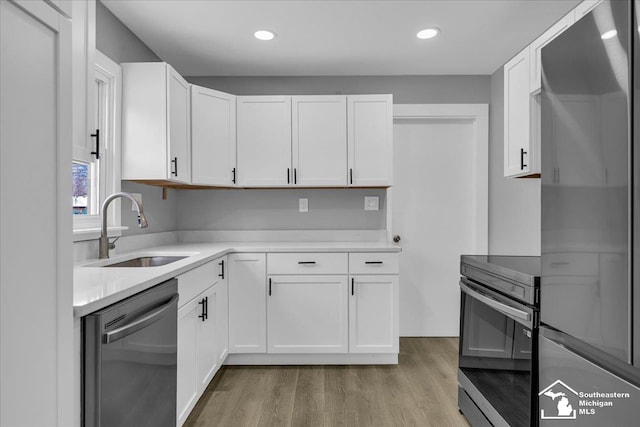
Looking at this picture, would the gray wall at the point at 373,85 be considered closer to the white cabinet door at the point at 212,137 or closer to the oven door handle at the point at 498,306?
the white cabinet door at the point at 212,137

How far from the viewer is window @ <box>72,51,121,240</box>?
225cm

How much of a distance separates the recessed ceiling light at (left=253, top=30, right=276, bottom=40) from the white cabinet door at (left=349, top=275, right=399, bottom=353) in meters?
1.81

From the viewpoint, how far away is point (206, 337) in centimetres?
236

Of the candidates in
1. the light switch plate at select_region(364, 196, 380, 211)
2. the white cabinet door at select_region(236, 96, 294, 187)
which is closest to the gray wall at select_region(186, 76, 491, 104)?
the white cabinet door at select_region(236, 96, 294, 187)

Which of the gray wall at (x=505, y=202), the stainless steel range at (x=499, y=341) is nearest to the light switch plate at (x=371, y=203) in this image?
the gray wall at (x=505, y=202)

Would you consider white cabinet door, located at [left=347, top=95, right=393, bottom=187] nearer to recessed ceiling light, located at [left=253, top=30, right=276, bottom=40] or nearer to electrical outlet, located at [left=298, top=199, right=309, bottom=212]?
electrical outlet, located at [left=298, top=199, right=309, bottom=212]

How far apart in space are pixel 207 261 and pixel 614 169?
1983mm

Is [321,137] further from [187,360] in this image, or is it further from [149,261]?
[187,360]

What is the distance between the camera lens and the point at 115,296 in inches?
48.3

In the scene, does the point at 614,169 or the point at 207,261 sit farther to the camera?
the point at 207,261

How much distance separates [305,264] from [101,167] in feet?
4.87

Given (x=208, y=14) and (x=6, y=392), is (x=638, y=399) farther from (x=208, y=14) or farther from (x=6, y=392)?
(x=208, y=14)

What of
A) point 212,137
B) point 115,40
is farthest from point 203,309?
point 115,40

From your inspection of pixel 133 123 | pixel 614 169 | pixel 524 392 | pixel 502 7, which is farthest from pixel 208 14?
pixel 524 392
